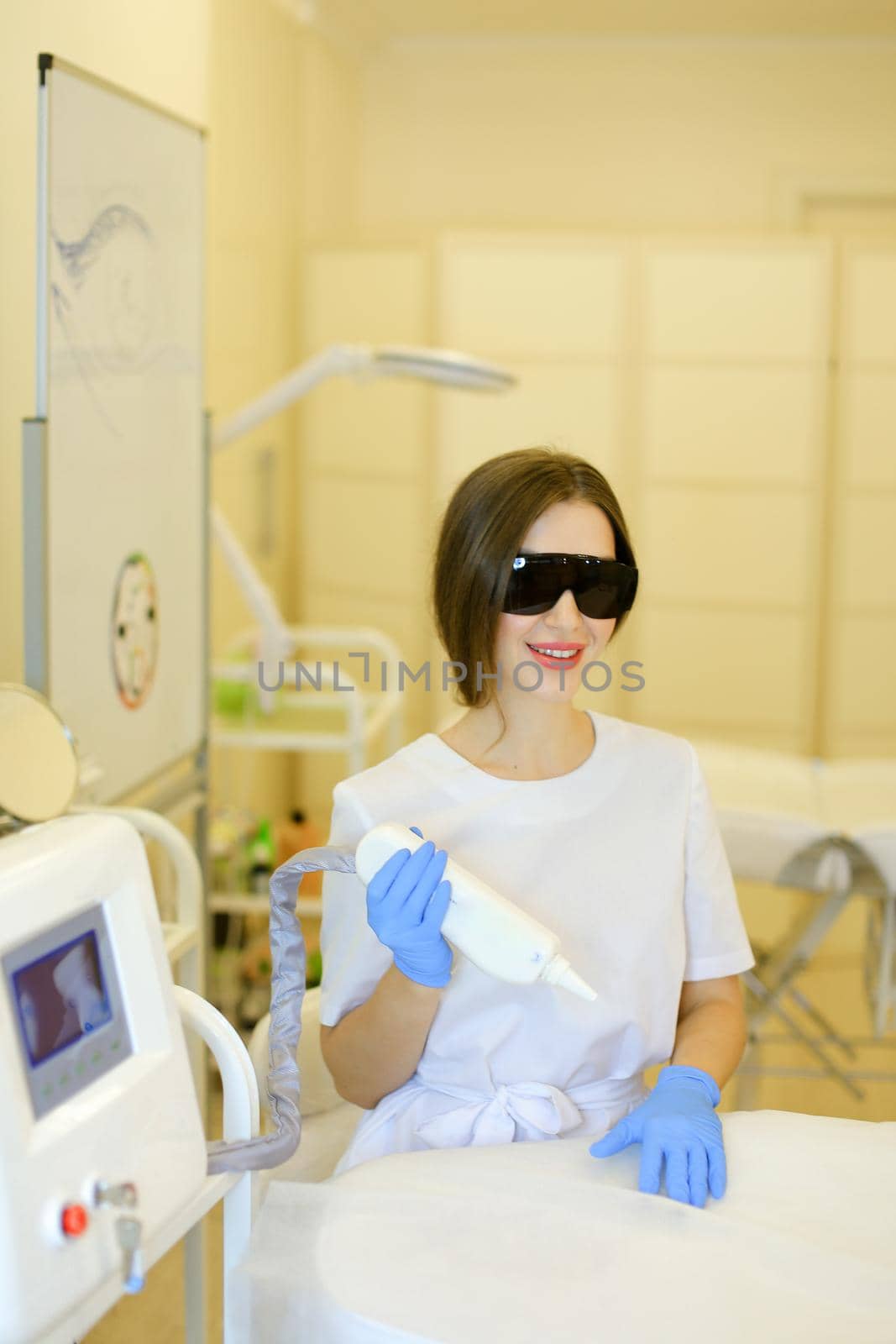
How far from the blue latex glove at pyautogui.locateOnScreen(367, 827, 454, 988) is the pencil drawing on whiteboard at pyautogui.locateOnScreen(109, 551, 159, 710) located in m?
1.02

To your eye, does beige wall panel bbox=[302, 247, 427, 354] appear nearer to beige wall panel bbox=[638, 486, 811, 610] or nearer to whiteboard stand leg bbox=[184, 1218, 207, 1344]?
beige wall panel bbox=[638, 486, 811, 610]

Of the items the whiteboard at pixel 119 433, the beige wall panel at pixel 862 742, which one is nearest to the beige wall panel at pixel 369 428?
the beige wall panel at pixel 862 742

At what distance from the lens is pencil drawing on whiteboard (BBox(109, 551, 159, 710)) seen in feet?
6.59

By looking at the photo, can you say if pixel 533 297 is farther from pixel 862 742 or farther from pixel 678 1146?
pixel 678 1146

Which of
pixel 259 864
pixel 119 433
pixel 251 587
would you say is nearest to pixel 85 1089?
pixel 119 433

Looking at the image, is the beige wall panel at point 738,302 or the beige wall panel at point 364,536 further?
the beige wall panel at point 364,536

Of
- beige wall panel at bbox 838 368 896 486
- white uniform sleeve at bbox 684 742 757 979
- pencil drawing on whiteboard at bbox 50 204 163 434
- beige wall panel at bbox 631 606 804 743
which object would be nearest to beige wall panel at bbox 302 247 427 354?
beige wall panel at bbox 631 606 804 743

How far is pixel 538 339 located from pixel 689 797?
2.58 meters

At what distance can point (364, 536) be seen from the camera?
3.98 metres

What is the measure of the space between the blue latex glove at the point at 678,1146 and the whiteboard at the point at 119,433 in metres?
0.96

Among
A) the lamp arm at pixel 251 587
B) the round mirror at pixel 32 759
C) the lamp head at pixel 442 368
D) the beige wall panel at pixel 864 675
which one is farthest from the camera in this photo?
the beige wall panel at pixel 864 675

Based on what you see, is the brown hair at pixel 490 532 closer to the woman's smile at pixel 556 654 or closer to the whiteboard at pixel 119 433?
the woman's smile at pixel 556 654

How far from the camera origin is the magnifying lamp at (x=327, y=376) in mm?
2453

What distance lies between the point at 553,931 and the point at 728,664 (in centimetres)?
262
